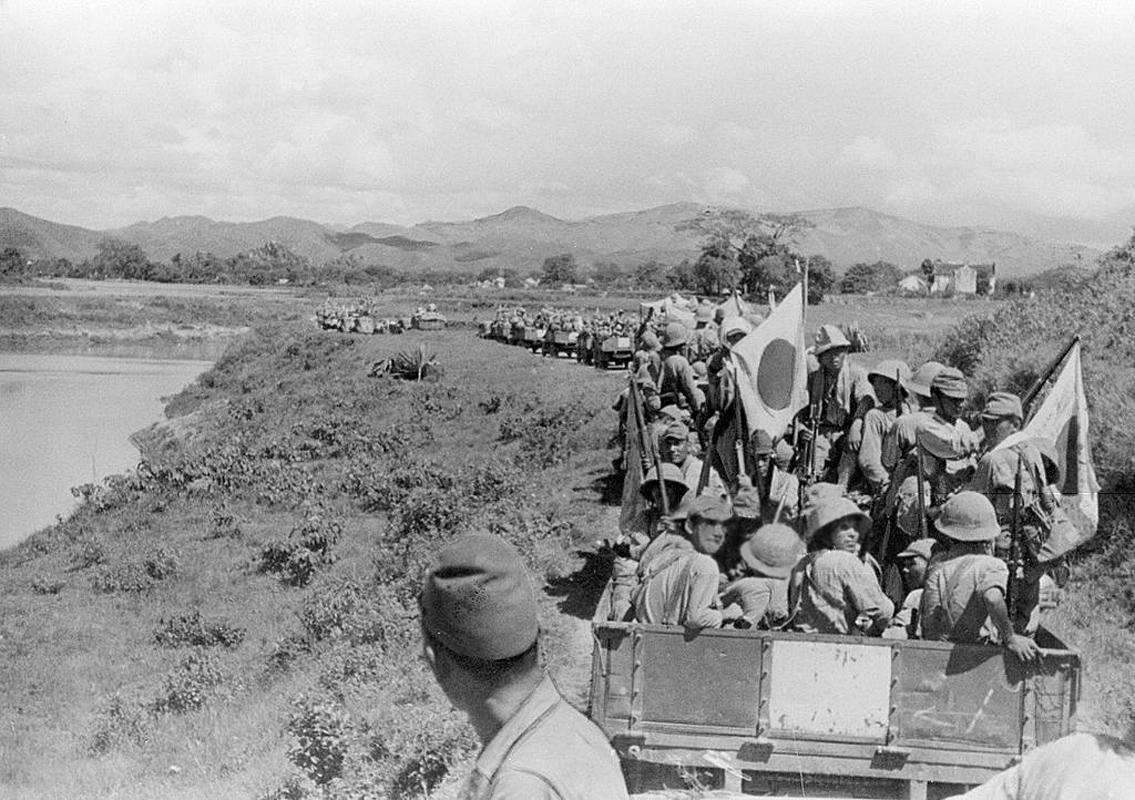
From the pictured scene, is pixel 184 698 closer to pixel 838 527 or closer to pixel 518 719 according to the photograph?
pixel 838 527

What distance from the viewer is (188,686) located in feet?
38.9

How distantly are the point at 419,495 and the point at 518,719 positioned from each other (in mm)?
17177

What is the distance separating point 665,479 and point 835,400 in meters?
1.93

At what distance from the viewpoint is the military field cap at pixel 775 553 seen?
660cm

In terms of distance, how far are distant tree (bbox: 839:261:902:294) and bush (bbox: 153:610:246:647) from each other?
207 feet

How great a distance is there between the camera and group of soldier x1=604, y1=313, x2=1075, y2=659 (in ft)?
20.2

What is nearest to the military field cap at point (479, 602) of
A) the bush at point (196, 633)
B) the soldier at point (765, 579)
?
the soldier at point (765, 579)

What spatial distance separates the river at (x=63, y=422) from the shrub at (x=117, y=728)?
1177 centimetres

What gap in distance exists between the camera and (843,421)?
9844mm

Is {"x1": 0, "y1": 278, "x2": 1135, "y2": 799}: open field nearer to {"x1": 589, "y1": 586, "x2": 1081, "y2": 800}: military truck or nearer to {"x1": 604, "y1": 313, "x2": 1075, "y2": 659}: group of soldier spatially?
{"x1": 604, "y1": 313, "x2": 1075, "y2": 659}: group of soldier

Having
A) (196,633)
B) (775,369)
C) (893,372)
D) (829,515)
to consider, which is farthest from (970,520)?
(196,633)

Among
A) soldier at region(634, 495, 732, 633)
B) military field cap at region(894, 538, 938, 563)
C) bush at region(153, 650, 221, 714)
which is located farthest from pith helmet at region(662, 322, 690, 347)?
bush at region(153, 650, 221, 714)

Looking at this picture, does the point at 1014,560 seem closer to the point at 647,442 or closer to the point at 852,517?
the point at 852,517

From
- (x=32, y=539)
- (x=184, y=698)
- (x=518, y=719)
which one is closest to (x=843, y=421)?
(x=184, y=698)
